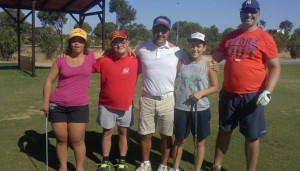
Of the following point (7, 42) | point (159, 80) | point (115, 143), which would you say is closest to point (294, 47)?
point (7, 42)

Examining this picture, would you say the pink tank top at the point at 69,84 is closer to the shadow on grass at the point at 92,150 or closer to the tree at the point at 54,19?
the shadow on grass at the point at 92,150

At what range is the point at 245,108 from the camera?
11.3ft

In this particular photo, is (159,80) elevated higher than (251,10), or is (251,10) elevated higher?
(251,10)

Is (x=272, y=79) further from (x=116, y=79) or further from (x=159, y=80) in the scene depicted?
(x=116, y=79)

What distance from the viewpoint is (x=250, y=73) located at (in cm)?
334

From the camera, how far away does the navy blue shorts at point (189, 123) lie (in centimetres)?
353

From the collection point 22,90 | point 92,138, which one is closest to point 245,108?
point 92,138

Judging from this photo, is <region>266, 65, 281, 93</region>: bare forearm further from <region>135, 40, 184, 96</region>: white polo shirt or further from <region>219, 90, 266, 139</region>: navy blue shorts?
<region>135, 40, 184, 96</region>: white polo shirt

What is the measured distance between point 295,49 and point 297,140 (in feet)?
109

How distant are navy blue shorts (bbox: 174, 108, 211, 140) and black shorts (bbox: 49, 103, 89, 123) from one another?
1.09 metres

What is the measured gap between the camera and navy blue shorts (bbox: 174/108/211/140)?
3525 mm

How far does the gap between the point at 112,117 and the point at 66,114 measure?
0.56 metres

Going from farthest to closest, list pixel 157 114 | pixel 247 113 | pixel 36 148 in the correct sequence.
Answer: pixel 36 148 < pixel 157 114 < pixel 247 113

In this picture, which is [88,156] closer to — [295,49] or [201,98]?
[201,98]
